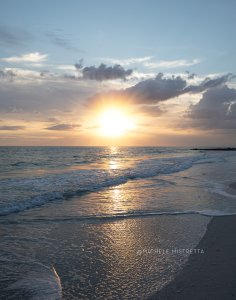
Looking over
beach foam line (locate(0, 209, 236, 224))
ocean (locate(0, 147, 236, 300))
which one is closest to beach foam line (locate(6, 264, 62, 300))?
ocean (locate(0, 147, 236, 300))

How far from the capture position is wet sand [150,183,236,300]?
15.1 ft

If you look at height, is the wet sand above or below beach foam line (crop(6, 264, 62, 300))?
above

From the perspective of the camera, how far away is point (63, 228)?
8461 mm

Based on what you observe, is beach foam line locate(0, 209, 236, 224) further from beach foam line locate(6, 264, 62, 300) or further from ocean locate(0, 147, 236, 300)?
beach foam line locate(6, 264, 62, 300)

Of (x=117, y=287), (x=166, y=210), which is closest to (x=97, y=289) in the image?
(x=117, y=287)

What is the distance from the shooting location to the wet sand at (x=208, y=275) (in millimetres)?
4598

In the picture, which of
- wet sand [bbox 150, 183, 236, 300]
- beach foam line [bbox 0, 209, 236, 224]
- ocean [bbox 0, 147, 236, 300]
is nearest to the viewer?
wet sand [bbox 150, 183, 236, 300]

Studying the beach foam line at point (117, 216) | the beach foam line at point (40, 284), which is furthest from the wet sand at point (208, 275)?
the beach foam line at point (117, 216)

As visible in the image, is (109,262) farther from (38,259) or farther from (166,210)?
(166,210)

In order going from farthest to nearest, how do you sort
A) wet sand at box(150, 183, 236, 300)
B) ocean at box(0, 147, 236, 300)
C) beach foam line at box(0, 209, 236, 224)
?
beach foam line at box(0, 209, 236, 224) < ocean at box(0, 147, 236, 300) < wet sand at box(150, 183, 236, 300)

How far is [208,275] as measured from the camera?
530 cm

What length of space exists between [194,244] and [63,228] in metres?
3.61

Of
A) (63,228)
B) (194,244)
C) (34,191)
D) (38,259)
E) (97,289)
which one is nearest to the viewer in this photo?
(97,289)

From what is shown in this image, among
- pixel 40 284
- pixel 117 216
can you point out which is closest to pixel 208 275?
pixel 40 284
